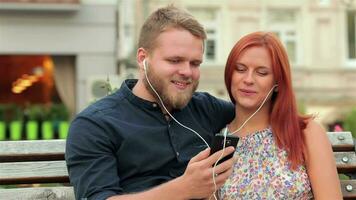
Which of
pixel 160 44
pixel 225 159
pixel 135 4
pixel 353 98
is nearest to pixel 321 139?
pixel 225 159

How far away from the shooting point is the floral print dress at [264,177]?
9.50ft

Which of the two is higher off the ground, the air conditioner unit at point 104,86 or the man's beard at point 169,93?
the man's beard at point 169,93

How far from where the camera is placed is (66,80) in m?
14.3

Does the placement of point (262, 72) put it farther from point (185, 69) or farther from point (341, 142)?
point (341, 142)

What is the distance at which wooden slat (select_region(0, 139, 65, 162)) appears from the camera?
3.10 m

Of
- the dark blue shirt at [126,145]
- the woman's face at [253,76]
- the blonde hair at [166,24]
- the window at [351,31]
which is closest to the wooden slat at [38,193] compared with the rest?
the dark blue shirt at [126,145]

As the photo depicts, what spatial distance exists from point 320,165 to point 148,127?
2.54 feet

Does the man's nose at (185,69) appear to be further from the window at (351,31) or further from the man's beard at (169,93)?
the window at (351,31)

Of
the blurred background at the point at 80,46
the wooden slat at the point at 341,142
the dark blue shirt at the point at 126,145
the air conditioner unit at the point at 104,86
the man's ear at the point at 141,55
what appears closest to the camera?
the dark blue shirt at the point at 126,145

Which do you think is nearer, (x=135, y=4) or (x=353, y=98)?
(x=135, y=4)

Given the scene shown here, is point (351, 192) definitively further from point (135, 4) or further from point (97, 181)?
point (135, 4)

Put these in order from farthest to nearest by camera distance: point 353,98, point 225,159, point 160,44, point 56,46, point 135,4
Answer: point 353,98, point 135,4, point 56,46, point 160,44, point 225,159

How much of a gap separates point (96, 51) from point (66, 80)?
1.00 meters

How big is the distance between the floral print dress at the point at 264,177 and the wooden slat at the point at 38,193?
0.73m
